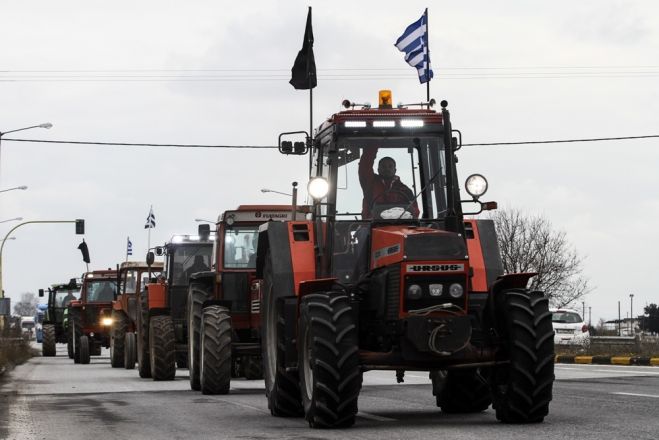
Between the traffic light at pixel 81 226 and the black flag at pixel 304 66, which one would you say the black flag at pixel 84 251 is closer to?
the traffic light at pixel 81 226

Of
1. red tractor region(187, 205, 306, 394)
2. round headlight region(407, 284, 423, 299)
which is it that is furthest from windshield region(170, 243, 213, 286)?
round headlight region(407, 284, 423, 299)

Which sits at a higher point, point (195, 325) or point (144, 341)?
point (195, 325)

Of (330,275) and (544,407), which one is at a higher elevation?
(330,275)

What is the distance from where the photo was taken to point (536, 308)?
1300 centimetres

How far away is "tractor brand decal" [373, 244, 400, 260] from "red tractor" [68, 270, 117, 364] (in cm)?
2555

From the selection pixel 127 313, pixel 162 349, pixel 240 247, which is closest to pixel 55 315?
pixel 127 313

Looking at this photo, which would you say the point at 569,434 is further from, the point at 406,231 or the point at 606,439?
the point at 406,231

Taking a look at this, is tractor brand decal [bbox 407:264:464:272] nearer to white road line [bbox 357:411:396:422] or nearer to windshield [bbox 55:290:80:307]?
white road line [bbox 357:411:396:422]

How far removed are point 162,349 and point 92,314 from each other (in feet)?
52.0

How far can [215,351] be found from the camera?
765 inches

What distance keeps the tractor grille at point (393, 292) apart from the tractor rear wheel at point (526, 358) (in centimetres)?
104

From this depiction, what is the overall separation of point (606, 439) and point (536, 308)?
6.88ft

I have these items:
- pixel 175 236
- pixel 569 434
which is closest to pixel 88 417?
pixel 569 434

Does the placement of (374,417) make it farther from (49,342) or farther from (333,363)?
(49,342)
